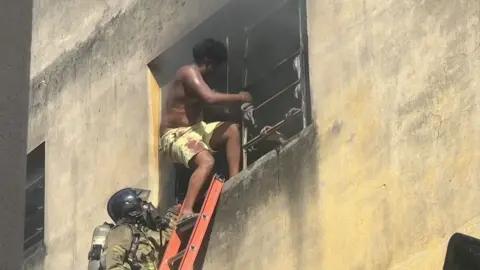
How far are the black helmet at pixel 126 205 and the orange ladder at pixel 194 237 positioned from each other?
0.42 meters

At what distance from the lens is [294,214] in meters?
7.71

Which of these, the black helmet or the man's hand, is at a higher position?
the man's hand

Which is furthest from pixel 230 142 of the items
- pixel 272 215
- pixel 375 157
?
pixel 375 157

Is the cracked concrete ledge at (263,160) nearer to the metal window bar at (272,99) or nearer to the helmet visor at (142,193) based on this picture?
the metal window bar at (272,99)

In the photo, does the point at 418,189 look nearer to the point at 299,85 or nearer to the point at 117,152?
the point at 299,85

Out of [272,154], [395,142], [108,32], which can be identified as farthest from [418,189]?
[108,32]

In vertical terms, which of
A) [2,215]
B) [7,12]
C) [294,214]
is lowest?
[294,214]

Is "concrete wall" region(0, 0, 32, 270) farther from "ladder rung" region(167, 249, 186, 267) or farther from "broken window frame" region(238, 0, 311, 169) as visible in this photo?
"ladder rung" region(167, 249, 186, 267)

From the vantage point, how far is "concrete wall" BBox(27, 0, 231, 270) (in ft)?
32.3

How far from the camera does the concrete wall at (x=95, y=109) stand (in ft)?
32.3

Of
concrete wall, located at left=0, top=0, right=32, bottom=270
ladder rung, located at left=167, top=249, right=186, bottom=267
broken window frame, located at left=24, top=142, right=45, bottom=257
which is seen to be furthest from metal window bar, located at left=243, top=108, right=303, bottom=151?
concrete wall, located at left=0, top=0, right=32, bottom=270

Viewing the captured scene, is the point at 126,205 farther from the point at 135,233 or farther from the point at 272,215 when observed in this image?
the point at 272,215

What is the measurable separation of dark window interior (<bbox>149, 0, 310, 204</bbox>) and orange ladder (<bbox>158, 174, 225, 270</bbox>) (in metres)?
0.36

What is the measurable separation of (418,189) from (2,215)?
353cm
